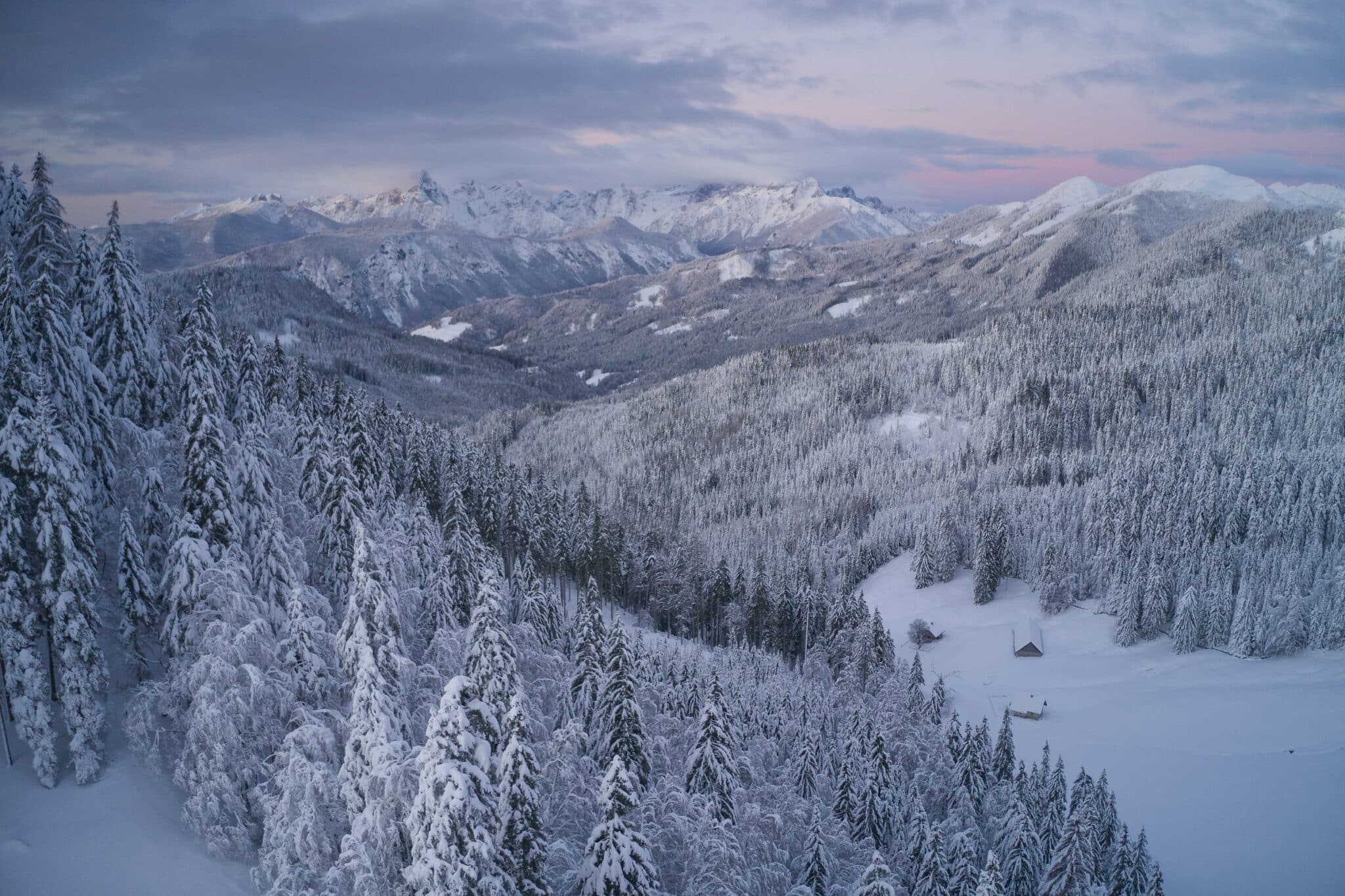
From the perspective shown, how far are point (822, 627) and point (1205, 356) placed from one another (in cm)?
13967

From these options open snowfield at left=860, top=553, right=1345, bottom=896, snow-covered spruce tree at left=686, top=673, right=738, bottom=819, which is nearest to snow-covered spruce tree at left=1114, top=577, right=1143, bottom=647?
open snowfield at left=860, top=553, right=1345, bottom=896

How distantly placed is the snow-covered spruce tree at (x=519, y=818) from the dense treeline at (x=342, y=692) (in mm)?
80

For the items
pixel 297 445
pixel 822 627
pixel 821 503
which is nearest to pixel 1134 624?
pixel 822 627

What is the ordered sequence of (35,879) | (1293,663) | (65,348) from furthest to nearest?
(1293,663)
(65,348)
(35,879)

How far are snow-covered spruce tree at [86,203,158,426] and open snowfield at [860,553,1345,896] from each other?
74.1 meters

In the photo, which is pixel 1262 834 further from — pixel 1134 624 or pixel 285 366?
pixel 285 366

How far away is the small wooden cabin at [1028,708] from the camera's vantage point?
7244 cm

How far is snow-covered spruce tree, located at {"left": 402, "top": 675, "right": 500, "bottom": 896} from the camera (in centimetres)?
1605

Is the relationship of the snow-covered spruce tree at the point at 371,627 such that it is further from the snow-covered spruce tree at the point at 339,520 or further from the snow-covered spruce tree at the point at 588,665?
the snow-covered spruce tree at the point at 339,520

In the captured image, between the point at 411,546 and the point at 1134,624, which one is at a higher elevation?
the point at 411,546

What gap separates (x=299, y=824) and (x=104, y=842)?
679 centimetres

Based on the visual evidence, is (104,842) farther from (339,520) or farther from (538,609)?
(538,609)

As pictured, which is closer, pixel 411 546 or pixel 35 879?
pixel 35 879

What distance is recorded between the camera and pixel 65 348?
28984mm
